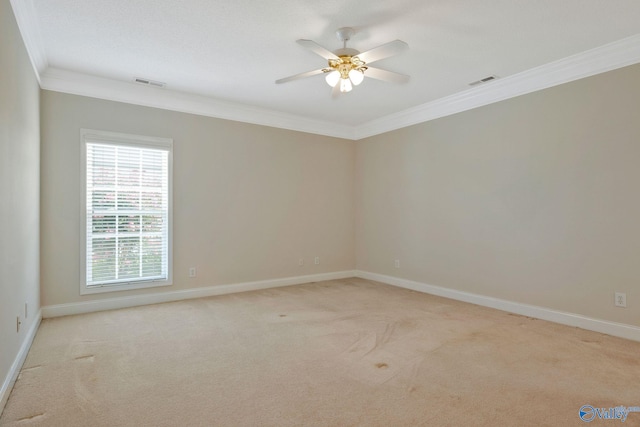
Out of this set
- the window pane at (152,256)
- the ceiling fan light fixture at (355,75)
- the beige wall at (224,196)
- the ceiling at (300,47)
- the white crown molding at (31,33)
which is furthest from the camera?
the window pane at (152,256)

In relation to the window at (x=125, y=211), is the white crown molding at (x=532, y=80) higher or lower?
higher

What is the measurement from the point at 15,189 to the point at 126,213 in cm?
175

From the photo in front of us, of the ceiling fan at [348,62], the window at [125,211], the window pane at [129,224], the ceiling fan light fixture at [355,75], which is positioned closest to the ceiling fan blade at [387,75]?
the ceiling fan at [348,62]

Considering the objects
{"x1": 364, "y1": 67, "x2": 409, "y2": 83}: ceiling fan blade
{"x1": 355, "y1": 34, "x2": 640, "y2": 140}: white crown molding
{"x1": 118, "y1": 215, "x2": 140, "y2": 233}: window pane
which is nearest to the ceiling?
{"x1": 355, "y1": 34, "x2": 640, "y2": 140}: white crown molding

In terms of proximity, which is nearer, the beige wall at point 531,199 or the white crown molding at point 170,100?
the beige wall at point 531,199

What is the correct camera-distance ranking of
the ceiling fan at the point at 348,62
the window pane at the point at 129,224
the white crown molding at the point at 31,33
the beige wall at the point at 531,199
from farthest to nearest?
the window pane at the point at 129,224, the beige wall at the point at 531,199, the ceiling fan at the point at 348,62, the white crown molding at the point at 31,33

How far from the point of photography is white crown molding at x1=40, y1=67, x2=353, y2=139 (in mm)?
3977

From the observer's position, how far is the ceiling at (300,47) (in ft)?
8.91

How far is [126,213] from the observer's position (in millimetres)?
4355

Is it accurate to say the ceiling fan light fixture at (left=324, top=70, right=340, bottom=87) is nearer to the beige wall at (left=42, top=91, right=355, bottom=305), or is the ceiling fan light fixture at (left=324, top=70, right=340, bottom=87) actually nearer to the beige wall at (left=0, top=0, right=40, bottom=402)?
the beige wall at (left=0, top=0, right=40, bottom=402)

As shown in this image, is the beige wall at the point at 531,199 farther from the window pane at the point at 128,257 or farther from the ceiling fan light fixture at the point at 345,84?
the window pane at the point at 128,257

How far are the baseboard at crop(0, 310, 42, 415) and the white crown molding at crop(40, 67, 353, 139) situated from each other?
2594mm

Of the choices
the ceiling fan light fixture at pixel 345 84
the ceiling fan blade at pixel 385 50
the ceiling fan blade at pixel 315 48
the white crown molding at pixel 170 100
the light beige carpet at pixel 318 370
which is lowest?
the light beige carpet at pixel 318 370

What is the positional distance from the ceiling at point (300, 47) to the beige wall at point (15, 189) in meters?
0.40
